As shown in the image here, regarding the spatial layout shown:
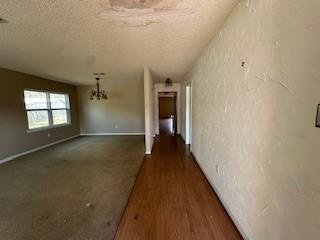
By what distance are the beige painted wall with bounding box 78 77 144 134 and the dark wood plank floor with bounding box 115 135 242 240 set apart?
4381 millimetres

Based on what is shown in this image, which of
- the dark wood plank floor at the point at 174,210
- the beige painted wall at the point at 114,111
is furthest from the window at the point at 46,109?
the dark wood plank floor at the point at 174,210

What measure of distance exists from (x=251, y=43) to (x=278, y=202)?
1.23 m

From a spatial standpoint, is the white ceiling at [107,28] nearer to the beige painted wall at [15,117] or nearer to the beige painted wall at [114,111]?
the beige painted wall at [15,117]

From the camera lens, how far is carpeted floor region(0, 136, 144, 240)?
5.83 ft

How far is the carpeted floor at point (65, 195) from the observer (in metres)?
1.78

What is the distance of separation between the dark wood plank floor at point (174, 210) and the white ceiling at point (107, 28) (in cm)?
221

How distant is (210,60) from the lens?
A: 2604mm

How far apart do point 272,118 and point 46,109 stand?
20.8 feet

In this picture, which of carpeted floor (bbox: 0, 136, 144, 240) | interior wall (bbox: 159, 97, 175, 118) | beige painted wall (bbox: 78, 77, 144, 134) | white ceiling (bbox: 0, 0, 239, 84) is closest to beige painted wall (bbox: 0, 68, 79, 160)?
carpeted floor (bbox: 0, 136, 144, 240)

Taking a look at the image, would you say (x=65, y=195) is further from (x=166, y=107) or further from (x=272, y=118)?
(x=166, y=107)

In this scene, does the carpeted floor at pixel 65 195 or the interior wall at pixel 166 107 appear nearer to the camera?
the carpeted floor at pixel 65 195

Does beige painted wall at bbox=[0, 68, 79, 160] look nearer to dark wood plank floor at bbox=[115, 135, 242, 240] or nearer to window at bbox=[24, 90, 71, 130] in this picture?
window at bbox=[24, 90, 71, 130]

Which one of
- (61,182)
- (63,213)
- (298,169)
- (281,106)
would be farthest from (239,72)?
(61,182)

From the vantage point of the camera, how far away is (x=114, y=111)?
293 inches
